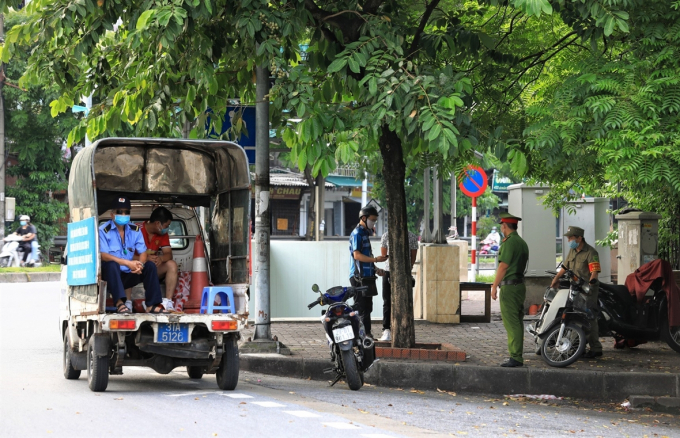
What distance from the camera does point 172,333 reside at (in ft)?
26.8

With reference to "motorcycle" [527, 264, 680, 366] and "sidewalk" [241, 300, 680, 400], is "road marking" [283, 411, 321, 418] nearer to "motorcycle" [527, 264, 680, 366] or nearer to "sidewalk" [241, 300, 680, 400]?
"sidewalk" [241, 300, 680, 400]

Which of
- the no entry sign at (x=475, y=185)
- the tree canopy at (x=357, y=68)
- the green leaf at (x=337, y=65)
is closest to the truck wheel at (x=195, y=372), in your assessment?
the tree canopy at (x=357, y=68)

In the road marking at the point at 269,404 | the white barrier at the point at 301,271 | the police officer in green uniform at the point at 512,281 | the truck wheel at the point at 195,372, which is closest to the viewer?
the road marking at the point at 269,404

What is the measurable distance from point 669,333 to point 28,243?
21657 mm

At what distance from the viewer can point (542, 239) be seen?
16766 mm

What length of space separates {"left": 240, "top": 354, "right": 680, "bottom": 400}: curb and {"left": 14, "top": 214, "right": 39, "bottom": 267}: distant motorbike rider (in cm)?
2014

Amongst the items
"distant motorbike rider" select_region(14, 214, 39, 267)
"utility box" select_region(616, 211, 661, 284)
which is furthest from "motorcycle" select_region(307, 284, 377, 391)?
"distant motorbike rider" select_region(14, 214, 39, 267)

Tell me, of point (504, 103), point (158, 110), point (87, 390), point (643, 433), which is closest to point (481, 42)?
point (504, 103)

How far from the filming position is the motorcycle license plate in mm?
8828

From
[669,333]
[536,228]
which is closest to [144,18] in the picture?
[669,333]

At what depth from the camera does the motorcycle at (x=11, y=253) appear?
1093 inches

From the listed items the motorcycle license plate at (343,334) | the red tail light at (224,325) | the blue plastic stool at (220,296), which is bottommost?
the motorcycle license plate at (343,334)

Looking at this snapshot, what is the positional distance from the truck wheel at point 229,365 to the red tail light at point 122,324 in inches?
38.0

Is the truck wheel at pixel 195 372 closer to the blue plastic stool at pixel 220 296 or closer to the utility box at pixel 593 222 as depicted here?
the blue plastic stool at pixel 220 296
